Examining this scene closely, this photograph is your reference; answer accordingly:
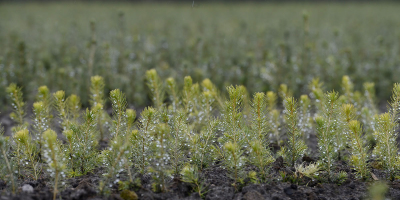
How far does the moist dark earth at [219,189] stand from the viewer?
1.92 meters

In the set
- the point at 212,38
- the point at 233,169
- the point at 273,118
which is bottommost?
the point at 233,169

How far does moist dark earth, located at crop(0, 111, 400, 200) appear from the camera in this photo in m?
1.92

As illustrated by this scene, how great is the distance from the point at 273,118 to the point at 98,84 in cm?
143

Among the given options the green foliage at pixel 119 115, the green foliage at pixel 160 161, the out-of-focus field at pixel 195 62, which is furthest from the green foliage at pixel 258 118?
the out-of-focus field at pixel 195 62

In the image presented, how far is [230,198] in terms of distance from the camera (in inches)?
77.8

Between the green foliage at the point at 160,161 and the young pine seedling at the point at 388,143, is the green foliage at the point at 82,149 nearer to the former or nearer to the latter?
the green foliage at the point at 160,161

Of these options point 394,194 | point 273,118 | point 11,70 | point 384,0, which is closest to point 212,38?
point 11,70

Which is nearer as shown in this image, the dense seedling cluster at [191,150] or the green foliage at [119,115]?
the dense seedling cluster at [191,150]

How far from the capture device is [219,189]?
2.03m

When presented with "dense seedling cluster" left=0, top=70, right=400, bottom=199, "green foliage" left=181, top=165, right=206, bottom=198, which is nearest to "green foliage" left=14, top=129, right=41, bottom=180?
"dense seedling cluster" left=0, top=70, right=400, bottom=199

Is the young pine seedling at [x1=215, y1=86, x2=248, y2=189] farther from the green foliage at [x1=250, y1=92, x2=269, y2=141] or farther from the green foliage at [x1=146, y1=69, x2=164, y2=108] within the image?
the green foliage at [x1=146, y1=69, x2=164, y2=108]

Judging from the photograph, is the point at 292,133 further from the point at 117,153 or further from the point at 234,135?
the point at 117,153

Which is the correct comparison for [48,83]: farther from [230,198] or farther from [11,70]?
[230,198]

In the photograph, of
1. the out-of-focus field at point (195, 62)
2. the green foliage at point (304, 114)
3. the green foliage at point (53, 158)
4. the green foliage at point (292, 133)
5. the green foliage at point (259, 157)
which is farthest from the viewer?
the out-of-focus field at point (195, 62)
